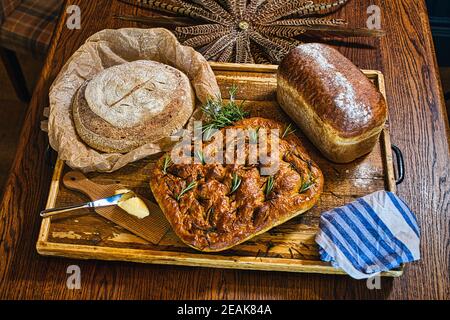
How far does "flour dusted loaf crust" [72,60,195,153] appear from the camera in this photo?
1646mm

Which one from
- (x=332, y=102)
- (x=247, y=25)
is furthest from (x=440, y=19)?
(x=332, y=102)

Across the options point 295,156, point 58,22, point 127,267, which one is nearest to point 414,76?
point 295,156

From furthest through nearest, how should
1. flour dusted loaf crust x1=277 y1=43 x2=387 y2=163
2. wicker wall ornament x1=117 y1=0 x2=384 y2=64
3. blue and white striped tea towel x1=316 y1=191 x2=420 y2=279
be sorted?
wicker wall ornament x1=117 y1=0 x2=384 y2=64, flour dusted loaf crust x1=277 y1=43 x2=387 y2=163, blue and white striped tea towel x1=316 y1=191 x2=420 y2=279

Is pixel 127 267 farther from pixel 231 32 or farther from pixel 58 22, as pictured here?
pixel 58 22

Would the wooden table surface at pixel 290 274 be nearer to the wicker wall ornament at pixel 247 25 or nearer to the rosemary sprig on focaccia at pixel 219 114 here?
the wicker wall ornament at pixel 247 25

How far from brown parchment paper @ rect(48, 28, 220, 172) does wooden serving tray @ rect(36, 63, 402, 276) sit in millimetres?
46

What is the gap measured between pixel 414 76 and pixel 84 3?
120 centimetres

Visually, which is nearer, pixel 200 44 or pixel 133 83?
pixel 133 83

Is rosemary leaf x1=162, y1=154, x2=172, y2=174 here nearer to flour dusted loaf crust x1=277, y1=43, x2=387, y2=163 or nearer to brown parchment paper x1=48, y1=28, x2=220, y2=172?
brown parchment paper x1=48, y1=28, x2=220, y2=172

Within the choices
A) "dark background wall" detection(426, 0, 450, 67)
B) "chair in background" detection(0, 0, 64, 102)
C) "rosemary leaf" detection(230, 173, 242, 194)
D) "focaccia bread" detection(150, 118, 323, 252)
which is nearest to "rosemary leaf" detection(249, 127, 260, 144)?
"focaccia bread" detection(150, 118, 323, 252)

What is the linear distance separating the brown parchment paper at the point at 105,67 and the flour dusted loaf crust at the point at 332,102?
9.8 inches

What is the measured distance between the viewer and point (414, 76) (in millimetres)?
1867

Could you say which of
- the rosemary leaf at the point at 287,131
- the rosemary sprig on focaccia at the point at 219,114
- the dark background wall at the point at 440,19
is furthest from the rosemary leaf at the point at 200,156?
the dark background wall at the point at 440,19
